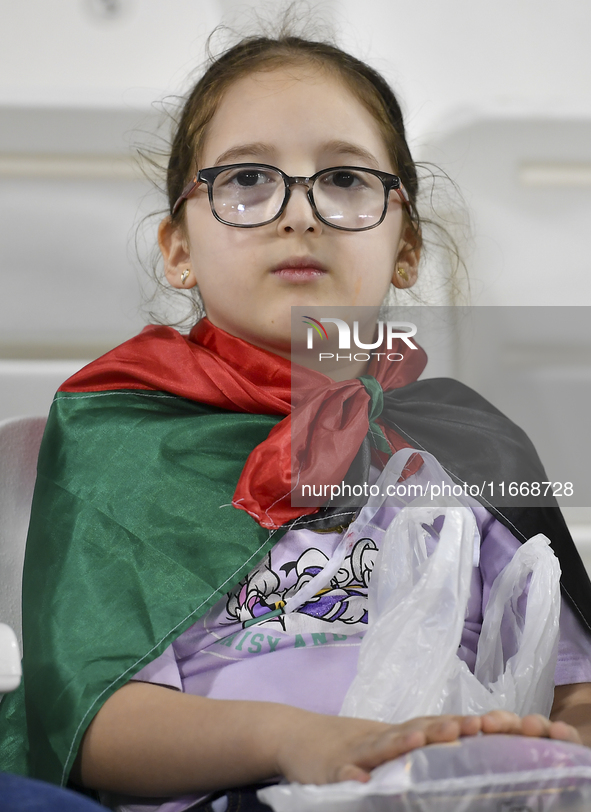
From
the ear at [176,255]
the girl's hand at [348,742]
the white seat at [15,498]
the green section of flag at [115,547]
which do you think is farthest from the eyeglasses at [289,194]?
the girl's hand at [348,742]

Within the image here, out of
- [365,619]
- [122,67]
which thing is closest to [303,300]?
[365,619]

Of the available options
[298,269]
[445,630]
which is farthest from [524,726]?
[298,269]

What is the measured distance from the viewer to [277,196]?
0.96m

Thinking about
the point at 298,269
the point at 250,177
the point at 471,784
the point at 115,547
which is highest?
the point at 250,177

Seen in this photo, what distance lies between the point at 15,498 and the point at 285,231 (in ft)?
1.46

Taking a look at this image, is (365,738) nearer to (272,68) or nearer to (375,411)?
(375,411)

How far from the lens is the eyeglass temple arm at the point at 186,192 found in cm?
103

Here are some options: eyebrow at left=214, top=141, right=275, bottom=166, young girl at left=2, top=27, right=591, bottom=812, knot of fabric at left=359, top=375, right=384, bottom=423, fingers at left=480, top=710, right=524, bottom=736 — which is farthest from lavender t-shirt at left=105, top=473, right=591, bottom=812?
eyebrow at left=214, top=141, right=275, bottom=166

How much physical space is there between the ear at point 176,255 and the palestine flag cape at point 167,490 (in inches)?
3.6

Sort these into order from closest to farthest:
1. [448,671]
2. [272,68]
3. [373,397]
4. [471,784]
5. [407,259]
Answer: [471,784] → [448,671] → [373,397] → [272,68] → [407,259]

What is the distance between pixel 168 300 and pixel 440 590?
89cm

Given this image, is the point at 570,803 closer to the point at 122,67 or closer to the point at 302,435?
the point at 302,435

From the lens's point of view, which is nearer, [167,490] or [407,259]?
[167,490]

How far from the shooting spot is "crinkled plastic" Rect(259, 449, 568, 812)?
52 centimetres
